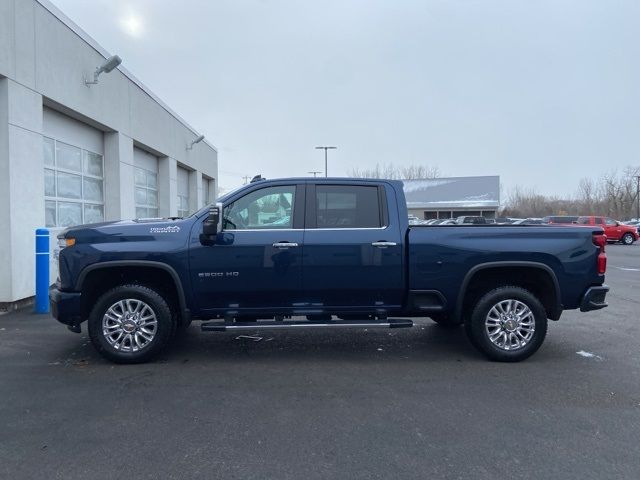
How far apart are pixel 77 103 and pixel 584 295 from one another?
33.4 ft

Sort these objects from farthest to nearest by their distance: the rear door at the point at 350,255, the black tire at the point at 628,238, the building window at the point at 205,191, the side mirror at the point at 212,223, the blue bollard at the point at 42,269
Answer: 1. the black tire at the point at 628,238
2. the building window at the point at 205,191
3. the blue bollard at the point at 42,269
4. the rear door at the point at 350,255
5. the side mirror at the point at 212,223

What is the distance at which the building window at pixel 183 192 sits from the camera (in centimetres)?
2086

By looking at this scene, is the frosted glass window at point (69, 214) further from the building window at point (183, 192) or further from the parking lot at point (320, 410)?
the building window at point (183, 192)

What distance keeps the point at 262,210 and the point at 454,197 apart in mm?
48920

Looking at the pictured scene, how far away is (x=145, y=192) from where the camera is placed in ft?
53.6

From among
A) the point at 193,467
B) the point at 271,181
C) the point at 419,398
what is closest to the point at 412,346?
the point at 419,398

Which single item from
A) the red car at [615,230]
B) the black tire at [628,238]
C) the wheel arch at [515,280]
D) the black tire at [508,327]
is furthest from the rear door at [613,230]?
the black tire at [508,327]

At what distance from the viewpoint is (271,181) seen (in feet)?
18.9

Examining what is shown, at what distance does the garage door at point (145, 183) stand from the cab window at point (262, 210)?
422 inches

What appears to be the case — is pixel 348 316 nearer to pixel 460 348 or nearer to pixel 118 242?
pixel 460 348

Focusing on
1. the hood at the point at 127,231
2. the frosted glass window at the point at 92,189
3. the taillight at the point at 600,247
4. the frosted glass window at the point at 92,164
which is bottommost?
the taillight at the point at 600,247

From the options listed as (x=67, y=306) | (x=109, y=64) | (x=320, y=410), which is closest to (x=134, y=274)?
(x=67, y=306)

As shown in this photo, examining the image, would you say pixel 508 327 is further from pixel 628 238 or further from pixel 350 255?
pixel 628 238

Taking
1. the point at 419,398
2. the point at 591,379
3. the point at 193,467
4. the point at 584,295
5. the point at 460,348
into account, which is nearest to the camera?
the point at 193,467
